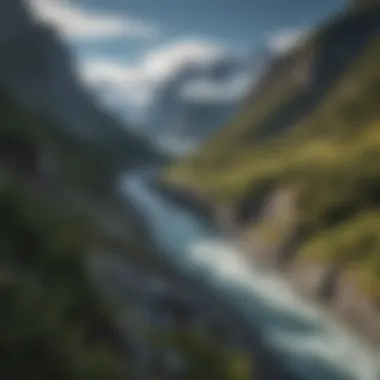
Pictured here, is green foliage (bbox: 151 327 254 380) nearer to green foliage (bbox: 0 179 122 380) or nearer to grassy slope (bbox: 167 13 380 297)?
green foliage (bbox: 0 179 122 380)

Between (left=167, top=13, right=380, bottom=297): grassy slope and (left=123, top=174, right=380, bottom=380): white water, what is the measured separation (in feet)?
0.58

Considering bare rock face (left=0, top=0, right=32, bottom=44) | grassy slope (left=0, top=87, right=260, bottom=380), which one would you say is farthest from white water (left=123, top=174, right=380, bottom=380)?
bare rock face (left=0, top=0, right=32, bottom=44)

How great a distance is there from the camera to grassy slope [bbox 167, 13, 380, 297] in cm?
238

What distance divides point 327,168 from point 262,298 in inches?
30.5

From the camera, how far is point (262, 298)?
218cm

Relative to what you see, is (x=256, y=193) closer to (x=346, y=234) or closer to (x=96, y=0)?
(x=346, y=234)

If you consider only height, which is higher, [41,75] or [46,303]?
[41,75]

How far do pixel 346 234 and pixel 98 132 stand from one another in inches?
49.6

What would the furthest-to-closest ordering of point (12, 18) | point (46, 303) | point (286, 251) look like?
point (12, 18)
point (286, 251)
point (46, 303)

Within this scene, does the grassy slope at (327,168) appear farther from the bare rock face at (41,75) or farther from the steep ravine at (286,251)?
the bare rock face at (41,75)

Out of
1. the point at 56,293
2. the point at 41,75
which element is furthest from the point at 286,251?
the point at 41,75

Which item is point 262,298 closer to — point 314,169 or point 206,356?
point 206,356

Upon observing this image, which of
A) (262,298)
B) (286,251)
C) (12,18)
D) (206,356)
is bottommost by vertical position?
(206,356)

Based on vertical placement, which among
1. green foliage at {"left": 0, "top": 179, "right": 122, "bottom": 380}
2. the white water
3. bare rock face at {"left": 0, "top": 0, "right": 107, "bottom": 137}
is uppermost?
bare rock face at {"left": 0, "top": 0, "right": 107, "bottom": 137}
